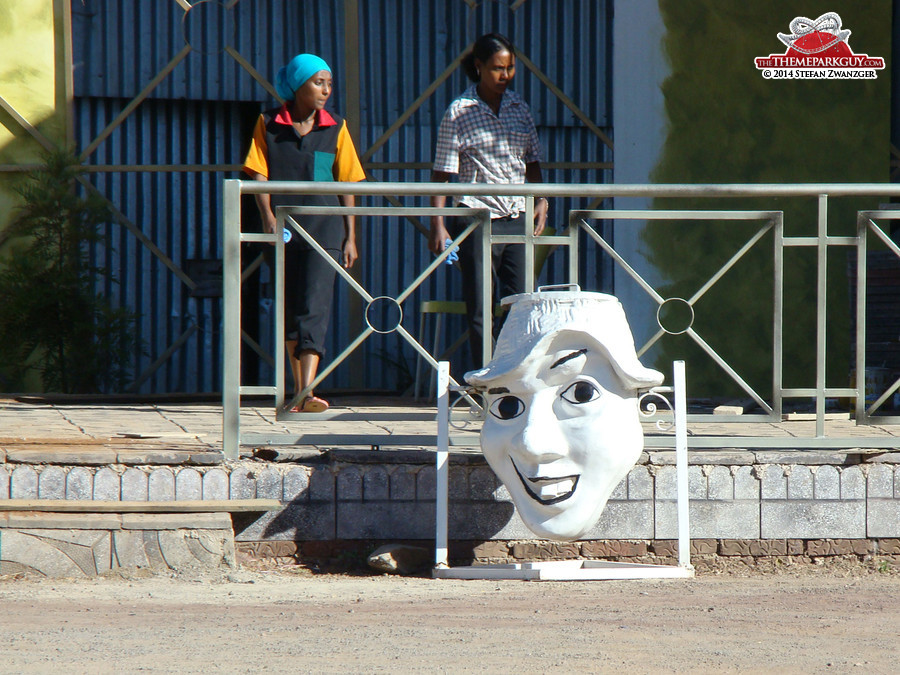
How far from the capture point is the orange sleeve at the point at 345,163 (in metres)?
6.32

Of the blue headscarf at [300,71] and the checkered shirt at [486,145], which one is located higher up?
the blue headscarf at [300,71]

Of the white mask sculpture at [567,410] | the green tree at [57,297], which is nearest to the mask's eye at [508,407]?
the white mask sculpture at [567,410]

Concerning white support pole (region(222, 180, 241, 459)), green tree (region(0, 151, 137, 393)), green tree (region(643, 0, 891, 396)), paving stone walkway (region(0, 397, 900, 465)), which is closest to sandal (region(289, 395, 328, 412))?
paving stone walkway (region(0, 397, 900, 465))

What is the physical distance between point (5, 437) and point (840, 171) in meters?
5.69

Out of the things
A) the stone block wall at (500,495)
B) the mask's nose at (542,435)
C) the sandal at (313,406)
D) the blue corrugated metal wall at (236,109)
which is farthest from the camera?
the blue corrugated metal wall at (236,109)

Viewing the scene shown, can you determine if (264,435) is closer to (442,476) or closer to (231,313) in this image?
(231,313)

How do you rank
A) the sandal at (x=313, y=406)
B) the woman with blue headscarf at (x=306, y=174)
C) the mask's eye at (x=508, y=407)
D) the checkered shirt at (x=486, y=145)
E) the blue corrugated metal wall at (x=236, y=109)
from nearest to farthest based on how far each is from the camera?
the mask's eye at (x=508, y=407)
the sandal at (x=313, y=406)
the woman with blue headscarf at (x=306, y=174)
the checkered shirt at (x=486, y=145)
the blue corrugated metal wall at (x=236, y=109)

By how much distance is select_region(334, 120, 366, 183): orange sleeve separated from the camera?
6316mm

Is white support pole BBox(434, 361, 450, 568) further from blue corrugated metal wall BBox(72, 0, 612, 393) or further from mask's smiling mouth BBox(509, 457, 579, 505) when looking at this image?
blue corrugated metal wall BBox(72, 0, 612, 393)

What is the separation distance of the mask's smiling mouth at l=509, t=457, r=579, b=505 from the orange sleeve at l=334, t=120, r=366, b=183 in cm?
229

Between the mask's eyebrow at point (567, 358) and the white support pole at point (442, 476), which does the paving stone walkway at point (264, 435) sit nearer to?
the white support pole at point (442, 476)

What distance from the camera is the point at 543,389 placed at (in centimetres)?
475

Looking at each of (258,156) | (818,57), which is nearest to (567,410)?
(258,156)

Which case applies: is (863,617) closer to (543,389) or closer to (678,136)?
(543,389)
